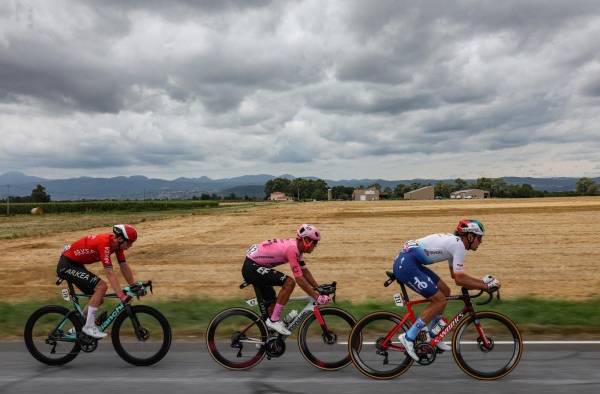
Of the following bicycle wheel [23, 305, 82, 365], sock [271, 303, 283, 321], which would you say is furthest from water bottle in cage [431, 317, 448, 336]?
bicycle wheel [23, 305, 82, 365]

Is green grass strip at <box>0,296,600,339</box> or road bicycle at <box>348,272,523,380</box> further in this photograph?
green grass strip at <box>0,296,600,339</box>

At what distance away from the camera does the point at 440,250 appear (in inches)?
240

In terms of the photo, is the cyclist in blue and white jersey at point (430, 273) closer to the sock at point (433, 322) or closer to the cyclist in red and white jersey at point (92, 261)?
the sock at point (433, 322)

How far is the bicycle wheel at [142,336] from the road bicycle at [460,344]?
2394 mm

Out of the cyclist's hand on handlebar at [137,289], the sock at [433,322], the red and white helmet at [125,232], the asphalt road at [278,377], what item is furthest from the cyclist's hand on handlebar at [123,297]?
the sock at [433,322]

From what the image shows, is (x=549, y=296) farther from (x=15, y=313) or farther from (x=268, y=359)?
(x=15, y=313)

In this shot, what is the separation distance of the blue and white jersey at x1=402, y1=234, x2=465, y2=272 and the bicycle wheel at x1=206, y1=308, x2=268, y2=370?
6.94ft

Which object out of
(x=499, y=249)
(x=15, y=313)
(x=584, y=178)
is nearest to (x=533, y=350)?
(x=15, y=313)

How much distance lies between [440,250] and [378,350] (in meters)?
1.37

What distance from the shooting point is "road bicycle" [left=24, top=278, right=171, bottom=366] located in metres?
6.67

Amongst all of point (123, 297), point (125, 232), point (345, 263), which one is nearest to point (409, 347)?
point (123, 297)

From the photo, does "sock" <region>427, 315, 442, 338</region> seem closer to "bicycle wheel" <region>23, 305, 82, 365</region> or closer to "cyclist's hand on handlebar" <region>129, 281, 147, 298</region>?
"cyclist's hand on handlebar" <region>129, 281, 147, 298</region>

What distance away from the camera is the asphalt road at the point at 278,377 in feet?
18.4

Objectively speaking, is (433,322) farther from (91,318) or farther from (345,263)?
(345,263)
